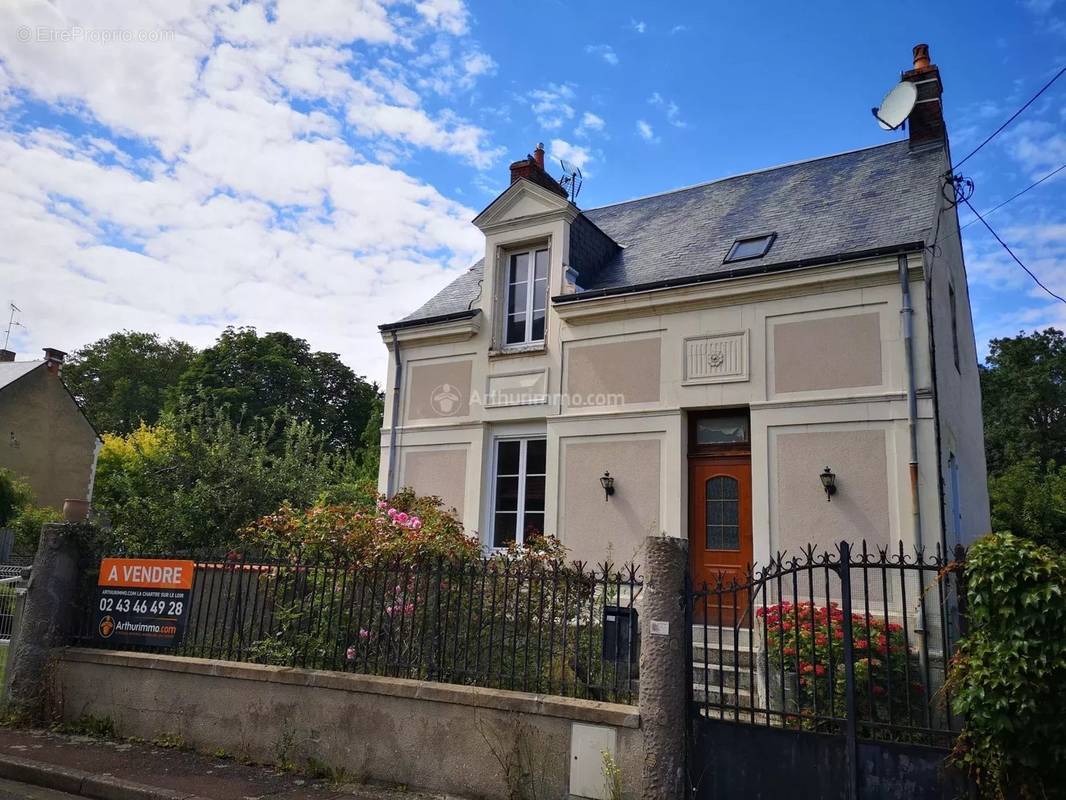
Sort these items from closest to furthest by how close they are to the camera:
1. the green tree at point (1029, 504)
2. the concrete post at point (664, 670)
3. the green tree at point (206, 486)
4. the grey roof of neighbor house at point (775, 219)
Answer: the concrete post at point (664, 670) < the grey roof of neighbor house at point (775, 219) < the green tree at point (206, 486) < the green tree at point (1029, 504)

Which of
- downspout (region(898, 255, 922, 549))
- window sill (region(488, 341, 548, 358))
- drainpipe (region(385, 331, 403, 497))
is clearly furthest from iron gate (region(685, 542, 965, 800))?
drainpipe (region(385, 331, 403, 497))

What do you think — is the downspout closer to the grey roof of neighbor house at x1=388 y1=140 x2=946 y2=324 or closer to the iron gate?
the grey roof of neighbor house at x1=388 y1=140 x2=946 y2=324

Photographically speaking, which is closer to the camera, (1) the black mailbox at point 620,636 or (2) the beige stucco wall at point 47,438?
(1) the black mailbox at point 620,636

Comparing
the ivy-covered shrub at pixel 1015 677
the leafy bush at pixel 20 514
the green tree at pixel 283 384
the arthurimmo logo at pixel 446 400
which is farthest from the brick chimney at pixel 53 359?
the ivy-covered shrub at pixel 1015 677

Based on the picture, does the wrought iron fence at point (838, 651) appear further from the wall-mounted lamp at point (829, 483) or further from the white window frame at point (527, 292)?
the white window frame at point (527, 292)

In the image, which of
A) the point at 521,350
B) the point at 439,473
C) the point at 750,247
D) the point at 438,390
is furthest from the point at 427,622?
the point at 750,247

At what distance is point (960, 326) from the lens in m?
11.6

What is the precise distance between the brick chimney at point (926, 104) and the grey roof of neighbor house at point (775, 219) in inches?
8.8

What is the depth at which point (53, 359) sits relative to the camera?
25953 millimetres

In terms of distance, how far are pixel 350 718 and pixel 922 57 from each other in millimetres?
11454

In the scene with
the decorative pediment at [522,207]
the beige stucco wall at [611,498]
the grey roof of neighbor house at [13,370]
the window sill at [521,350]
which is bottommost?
the beige stucco wall at [611,498]

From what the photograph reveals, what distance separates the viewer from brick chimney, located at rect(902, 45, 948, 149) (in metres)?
11.0

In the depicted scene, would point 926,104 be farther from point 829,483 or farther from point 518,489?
point 518,489

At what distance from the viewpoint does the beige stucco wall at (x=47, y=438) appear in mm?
24469
